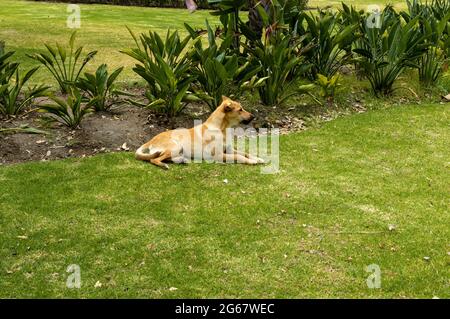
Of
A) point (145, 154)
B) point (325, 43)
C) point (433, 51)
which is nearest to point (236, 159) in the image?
point (145, 154)

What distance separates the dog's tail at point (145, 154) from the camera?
7344 millimetres

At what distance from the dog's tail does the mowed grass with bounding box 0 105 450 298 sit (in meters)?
0.10

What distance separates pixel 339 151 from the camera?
8.02m

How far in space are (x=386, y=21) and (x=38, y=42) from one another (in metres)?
8.33

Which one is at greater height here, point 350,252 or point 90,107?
point 90,107

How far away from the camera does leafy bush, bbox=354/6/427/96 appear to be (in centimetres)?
970

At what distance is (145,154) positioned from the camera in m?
7.36

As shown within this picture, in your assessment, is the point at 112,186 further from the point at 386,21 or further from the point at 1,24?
the point at 1,24

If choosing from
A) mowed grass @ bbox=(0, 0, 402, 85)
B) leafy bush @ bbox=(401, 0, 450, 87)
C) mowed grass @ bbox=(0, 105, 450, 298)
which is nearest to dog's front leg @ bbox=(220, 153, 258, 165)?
mowed grass @ bbox=(0, 105, 450, 298)

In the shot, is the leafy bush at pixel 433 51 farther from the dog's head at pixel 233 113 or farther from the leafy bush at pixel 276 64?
the dog's head at pixel 233 113

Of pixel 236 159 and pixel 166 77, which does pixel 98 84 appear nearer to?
pixel 166 77

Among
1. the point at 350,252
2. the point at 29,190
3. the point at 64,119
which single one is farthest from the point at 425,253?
the point at 64,119

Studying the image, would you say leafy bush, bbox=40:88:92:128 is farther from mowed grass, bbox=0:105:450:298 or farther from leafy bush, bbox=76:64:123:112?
mowed grass, bbox=0:105:450:298

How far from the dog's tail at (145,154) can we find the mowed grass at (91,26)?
11.2 feet
